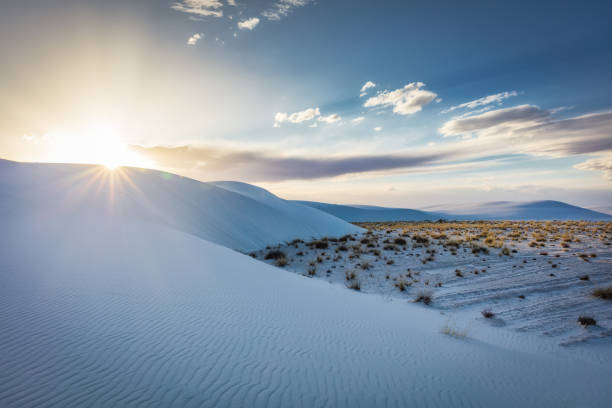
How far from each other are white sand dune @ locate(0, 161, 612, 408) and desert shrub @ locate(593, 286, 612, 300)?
143 inches

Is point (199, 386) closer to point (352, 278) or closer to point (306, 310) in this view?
point (306, 310)

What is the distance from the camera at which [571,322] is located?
224 inches

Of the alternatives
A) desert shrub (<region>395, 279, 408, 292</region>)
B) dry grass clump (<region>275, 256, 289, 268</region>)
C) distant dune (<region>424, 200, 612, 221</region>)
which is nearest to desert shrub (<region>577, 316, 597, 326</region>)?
desert shrub (<region>395, 279, 408, 292</region>)

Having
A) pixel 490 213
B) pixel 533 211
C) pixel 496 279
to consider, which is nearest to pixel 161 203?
pixel 496 279

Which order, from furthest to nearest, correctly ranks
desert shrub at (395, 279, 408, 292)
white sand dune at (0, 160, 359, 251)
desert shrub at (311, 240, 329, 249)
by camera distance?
desert shrub at (311, 240, 329, 249) < white sand dune at (0, 160, 359, 251) < desert shrub at (395, 279, 408, 292)

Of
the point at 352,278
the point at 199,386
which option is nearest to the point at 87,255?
the point at 199,386

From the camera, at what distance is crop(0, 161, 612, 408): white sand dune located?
242cm

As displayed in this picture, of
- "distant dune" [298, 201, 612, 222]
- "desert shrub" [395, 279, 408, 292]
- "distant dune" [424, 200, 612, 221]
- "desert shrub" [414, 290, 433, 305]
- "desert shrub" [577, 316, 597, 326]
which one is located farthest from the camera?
"distant dune" [424, 200, 612, 221]

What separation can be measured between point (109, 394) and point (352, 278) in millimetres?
8057

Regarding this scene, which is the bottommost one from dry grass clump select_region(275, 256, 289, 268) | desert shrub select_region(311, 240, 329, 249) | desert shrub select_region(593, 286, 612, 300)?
dry grass clump select_region(275, 256, 289, 268)

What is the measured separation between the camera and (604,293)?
667 cm

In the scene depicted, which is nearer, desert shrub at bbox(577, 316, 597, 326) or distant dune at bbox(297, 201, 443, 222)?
desert shrub at bbox(577, 316, 597, 326)

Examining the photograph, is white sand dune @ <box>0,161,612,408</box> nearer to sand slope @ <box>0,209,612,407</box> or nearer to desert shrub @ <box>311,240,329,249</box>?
sand slope @ <box>0,209,612,407</box>

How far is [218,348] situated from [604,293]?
9.57 metres
